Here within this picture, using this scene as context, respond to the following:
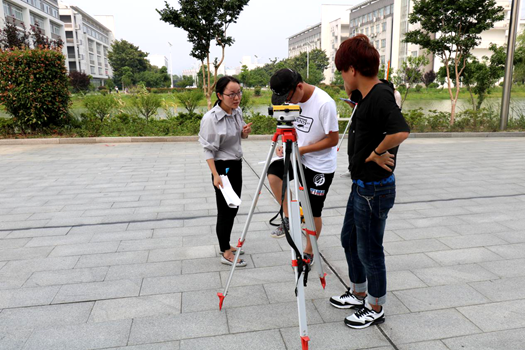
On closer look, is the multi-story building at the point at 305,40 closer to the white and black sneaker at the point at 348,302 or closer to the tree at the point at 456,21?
the tree at the point at 456,21

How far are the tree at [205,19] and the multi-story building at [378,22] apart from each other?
53.8 meters

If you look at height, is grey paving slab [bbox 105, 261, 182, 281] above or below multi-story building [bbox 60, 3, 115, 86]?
below

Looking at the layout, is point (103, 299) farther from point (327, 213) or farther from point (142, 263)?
point (327, 213)

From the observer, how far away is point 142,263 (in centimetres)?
339

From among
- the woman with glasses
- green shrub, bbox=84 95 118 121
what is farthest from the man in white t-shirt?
green shrub, bbox=84 95 118 121

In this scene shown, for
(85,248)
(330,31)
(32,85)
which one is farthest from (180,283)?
(330,31)

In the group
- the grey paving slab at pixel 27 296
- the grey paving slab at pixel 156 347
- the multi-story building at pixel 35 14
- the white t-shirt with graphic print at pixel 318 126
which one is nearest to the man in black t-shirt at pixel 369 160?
the white t-shirt with graphic print at pixel 318 126

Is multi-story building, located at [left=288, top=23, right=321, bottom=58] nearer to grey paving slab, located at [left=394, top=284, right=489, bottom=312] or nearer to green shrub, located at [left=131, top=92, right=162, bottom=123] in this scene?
green shrub, located at [left=131, top=92, right=162, bottom=123]

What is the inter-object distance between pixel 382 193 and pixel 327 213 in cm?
263

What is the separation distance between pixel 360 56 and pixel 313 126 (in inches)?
37.8

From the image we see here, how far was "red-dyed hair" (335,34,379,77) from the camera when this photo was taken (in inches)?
79.0

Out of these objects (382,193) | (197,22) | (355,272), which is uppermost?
(197,22)

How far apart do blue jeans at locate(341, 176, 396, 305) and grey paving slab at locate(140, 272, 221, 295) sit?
1139 mm

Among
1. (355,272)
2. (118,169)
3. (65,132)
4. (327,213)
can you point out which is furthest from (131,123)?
(355,272)
